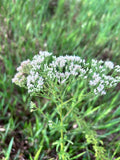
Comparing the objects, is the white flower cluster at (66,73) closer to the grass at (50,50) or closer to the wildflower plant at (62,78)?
the wildflower plant at (62,78)

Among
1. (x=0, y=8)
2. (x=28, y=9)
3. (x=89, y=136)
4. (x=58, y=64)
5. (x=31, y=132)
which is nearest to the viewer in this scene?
(x=58, y=64)

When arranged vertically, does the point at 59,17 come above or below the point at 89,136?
above

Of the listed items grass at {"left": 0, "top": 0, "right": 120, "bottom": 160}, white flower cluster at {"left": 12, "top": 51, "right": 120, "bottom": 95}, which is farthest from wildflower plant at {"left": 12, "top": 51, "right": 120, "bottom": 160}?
grass at {"left": 0, "top": 0, "right": 120, "bottom": 160}

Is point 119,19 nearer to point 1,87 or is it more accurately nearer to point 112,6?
point 112,6

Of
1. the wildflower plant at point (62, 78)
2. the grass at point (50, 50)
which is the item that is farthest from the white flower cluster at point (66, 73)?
the grass at point (50, 50)

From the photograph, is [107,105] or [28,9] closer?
[107,105]

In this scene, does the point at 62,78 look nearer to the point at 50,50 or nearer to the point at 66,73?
the point at 66,73

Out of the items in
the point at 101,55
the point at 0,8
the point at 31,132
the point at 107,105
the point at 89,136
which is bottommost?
the point at 89,136

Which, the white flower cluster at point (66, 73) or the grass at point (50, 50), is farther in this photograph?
the grass at point (50, 50)

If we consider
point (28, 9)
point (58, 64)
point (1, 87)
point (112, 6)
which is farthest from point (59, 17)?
point (58, 64)
